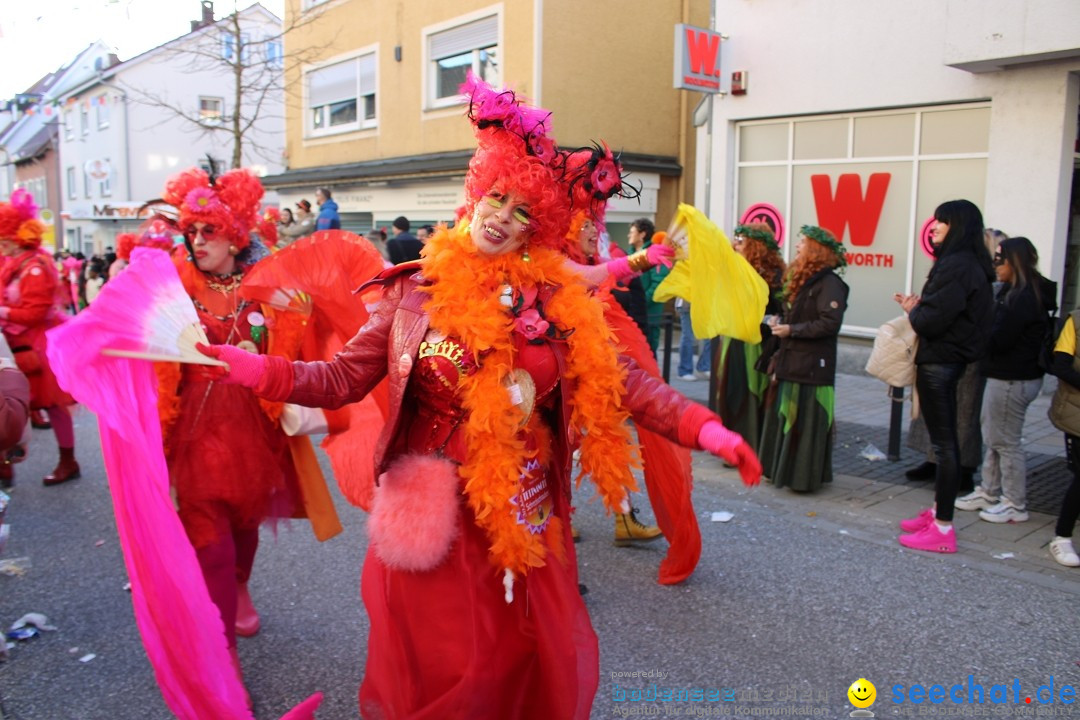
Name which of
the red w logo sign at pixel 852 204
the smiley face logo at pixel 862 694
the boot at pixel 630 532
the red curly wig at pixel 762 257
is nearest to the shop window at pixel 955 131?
the red w logo sign at pixel 852 204

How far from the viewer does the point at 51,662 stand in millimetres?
3785

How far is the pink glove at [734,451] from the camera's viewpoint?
2.40 metres

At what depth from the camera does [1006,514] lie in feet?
17.3

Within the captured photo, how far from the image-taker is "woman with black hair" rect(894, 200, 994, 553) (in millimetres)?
4785

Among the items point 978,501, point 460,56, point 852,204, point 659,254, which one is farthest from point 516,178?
point 460,56

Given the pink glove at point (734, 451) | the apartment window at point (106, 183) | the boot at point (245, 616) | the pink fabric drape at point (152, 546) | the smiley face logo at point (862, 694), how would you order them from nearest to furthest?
the pink fabric drape at point (152, 546) → the pink glove at point (734, 451) → the smiley face logo at point (862, 694) → the boot at point (245, 616) → the apartment window at point (106, 183)

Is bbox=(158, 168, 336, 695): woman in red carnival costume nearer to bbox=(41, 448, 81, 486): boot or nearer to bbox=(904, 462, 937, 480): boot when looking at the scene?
bbox=(41, 448, 81, 486): boot

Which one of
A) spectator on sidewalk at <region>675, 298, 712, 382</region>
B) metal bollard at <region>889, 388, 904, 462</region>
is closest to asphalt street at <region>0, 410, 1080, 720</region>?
metal bollard at <region>889, 388, 904, 462</region>

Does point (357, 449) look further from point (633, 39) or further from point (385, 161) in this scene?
point (385, 161)

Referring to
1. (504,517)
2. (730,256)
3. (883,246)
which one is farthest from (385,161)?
(504,517)

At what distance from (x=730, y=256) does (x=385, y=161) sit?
577 inches

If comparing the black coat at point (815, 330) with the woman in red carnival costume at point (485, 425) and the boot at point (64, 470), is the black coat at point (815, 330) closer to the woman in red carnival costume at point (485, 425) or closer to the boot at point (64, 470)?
the woman in red carnival costume at point (485, 425)

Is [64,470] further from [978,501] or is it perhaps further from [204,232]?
[978,501]

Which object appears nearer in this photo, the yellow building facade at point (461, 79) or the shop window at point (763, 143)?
the shop window at point (763, 143)
